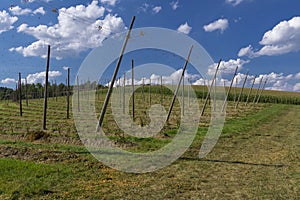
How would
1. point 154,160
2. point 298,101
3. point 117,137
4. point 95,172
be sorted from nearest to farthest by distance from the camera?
point 95,172, point 154,160, point 117,137, point 298,101

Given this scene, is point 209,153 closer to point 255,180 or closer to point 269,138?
point 255,180

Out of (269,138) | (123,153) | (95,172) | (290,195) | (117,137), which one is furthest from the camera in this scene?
(269,138)

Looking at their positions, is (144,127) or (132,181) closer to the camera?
(132,181)

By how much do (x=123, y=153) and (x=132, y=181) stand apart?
2479mm

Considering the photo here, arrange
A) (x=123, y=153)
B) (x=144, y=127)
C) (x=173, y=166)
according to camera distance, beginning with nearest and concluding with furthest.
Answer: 1. (x=173, y=166)
2. (x=123, y=153)
3. (x=144, y=127)

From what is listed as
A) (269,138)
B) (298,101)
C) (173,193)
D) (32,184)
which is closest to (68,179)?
(32,184)

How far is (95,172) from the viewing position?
230 inches

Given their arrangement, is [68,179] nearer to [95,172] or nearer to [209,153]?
[95,172]

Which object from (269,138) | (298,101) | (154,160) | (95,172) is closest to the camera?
(95,172)

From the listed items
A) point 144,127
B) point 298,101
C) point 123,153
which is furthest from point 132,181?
point 298,101

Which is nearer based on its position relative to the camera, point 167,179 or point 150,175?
point 167,179

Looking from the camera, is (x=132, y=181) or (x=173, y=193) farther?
(x=132, y=181)

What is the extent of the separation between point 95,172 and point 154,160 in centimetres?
180

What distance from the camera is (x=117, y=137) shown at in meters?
10.1
